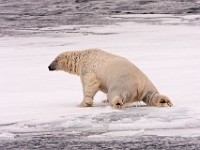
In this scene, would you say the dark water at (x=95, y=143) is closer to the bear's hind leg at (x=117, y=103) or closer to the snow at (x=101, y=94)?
the snow at (x=101, y=94)

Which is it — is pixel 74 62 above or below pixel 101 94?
above

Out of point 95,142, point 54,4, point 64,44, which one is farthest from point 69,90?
point 54,4

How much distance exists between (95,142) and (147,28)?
9.85 m

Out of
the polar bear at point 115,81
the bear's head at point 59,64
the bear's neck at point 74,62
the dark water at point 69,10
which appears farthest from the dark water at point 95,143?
the dark water at point 69,10

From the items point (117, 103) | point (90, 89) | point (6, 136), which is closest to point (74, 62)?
point (90, 89)

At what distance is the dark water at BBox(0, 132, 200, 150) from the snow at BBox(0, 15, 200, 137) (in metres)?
0.20

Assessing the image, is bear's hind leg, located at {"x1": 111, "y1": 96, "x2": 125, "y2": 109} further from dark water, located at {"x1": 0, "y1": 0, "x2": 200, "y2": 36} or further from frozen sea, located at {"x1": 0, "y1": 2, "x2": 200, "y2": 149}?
dark water, located at {"x1": 0, "y1": 0, "x2": 200, "y2": 36}

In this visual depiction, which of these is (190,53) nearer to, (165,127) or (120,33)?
(120,33)

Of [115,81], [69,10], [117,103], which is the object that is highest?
[115,81]

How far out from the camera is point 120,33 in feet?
52.0

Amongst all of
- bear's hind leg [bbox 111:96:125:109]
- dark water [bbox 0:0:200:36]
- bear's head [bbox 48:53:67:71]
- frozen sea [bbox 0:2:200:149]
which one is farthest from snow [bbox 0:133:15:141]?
dark water [bbox 0:0:200:36]

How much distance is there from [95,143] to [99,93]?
11.6 ft

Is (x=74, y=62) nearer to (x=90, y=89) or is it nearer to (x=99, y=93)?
(x=90, y=89)

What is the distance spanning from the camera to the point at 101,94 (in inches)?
392
